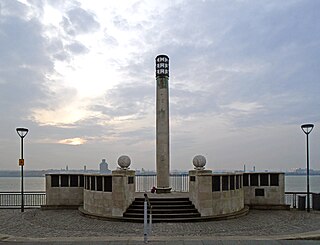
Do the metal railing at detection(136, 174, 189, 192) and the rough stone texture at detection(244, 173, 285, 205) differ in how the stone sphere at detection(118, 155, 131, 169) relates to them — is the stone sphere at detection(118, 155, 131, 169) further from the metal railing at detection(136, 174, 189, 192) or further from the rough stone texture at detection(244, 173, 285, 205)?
the metal railing at detection(136, 174, 189, 192)

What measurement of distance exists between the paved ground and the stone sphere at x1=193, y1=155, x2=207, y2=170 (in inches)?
132

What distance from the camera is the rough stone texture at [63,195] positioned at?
71.9 ft

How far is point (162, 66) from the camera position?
24.6 meters

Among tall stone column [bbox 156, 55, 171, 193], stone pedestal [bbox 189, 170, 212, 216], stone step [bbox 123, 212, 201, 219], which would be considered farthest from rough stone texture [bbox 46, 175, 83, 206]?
stone pedestal [bbox 189, 170, 212, 216]

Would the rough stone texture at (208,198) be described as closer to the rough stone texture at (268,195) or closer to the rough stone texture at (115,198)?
the rough stone texture at (115,198)

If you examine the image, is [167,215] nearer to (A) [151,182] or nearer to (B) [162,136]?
(B) [162,136]

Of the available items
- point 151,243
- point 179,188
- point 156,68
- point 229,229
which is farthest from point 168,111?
point 151,243

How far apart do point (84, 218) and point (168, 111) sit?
29.7 feet

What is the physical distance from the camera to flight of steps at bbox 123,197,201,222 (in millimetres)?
16775

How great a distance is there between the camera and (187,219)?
54.5ft

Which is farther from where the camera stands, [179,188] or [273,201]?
[179,188]

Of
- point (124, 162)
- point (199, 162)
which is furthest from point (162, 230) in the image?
point (199, 162)

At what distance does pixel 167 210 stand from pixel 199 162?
3.51 metres

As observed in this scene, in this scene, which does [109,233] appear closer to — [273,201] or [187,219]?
[187,219]
